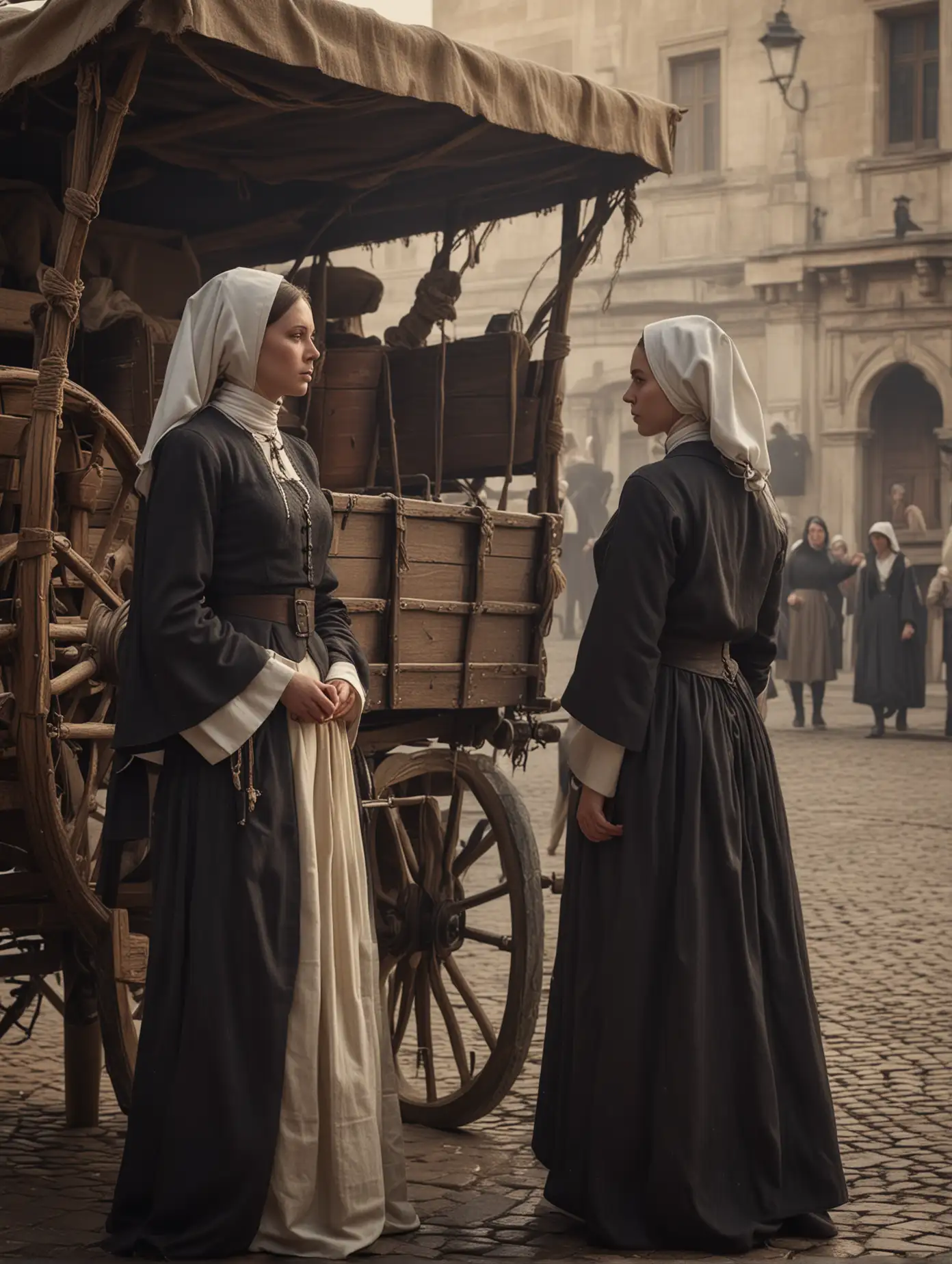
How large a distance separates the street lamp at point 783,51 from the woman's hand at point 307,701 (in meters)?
20.4

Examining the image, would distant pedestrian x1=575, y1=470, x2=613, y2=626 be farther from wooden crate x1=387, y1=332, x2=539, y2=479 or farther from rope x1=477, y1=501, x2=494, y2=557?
rope x1=477, y1=501, x2=494, y2=557

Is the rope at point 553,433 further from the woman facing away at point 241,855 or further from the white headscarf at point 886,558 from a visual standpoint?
the white headscarf at point 886,558

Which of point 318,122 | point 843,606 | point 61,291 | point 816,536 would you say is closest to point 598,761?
point 61,291

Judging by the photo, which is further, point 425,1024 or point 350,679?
point 425,1024

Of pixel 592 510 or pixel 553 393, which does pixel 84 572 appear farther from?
pixel 592 510

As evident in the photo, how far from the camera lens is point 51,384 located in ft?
13.7

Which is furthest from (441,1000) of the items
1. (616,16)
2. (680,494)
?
(616,16)

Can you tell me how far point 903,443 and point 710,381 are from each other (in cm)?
2053

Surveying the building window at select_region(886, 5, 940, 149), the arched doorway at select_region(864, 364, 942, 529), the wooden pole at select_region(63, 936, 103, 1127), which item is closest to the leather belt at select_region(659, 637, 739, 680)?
the wooden pole at select_region(63, 936, 103, 1127)

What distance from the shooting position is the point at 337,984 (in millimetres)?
3688

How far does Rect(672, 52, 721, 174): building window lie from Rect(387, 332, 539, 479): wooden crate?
2051 centimetres

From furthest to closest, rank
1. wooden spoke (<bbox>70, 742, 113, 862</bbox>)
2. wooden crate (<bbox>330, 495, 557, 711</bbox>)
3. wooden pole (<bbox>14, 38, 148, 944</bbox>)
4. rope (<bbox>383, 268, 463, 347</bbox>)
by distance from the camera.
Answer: rope (<bbox>383, 268, 463, 347</bbox>), wooden crate (<bbox>330, 495, 557, 711</bbox>), wooden spoke (<bbox>70, 742, 113, 862</bbox>), wooden pole (<bbox>14, 38, 148, 944</bbox>)

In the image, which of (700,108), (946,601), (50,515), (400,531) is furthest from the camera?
(700,108)

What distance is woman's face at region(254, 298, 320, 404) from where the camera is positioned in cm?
375
